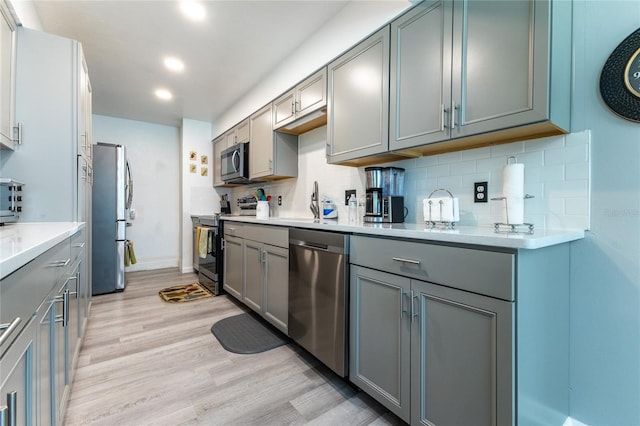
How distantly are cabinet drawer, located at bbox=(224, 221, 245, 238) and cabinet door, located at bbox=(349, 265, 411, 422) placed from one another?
5.35 ft

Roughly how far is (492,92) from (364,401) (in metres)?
1.70

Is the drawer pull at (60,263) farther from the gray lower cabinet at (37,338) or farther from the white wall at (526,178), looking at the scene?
the white wall at (526,178)

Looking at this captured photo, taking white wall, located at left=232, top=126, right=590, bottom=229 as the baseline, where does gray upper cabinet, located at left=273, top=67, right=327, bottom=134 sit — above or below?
above

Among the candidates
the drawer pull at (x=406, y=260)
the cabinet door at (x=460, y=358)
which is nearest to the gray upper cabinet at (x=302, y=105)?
the drawer pull at (x=406, y=260)

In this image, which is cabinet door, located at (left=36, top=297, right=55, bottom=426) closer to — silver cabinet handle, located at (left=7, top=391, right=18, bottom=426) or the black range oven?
silver cabinet handle, located at (left=7, top=391, right=18, bottom=426)

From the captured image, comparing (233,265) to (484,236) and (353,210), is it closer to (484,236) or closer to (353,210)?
(353,210)

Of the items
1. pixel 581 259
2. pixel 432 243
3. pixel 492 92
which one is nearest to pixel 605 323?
pixel 581 259

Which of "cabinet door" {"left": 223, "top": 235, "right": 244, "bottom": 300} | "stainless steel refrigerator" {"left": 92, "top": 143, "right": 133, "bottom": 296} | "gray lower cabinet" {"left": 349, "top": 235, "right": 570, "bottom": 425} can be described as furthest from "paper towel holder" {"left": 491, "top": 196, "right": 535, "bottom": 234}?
"stainless steel refrigerator" {"left": 92, "top": 143, "right": 133, "bottom": 296}

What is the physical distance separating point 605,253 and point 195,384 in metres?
2.22

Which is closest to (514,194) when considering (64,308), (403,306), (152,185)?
(403,306)

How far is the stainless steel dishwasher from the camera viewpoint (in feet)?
5.42

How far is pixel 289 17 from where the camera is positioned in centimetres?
232

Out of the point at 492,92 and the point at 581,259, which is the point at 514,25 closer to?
the point at 492,92

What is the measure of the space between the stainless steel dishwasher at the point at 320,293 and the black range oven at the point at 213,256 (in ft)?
5.34
